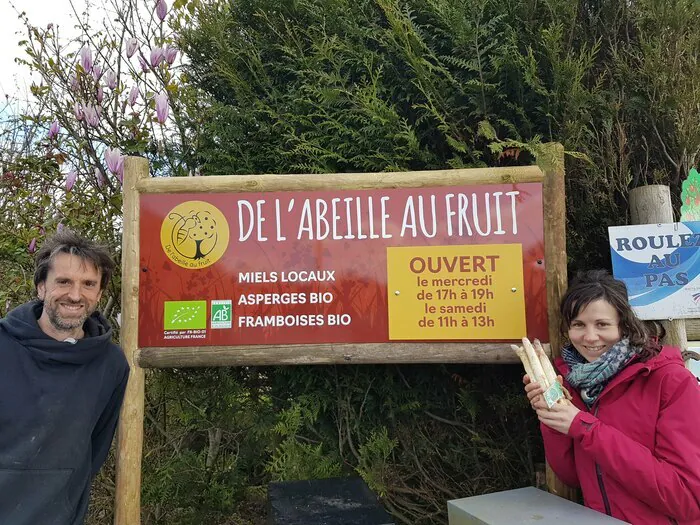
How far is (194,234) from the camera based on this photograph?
2713 mm

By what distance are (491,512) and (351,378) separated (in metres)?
1.28

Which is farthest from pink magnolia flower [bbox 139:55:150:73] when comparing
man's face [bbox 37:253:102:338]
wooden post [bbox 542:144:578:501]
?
wooden post [bbox 542:144:578:501]

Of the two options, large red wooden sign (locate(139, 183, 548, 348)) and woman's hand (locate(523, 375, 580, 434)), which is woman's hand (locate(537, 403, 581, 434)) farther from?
large red wooden sign (locate(139, 183, 548, 348))

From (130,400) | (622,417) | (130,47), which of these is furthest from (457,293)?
(130,47)

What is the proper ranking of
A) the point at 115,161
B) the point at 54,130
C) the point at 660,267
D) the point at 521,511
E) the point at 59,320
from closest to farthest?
the point at 521,511 < the point at 59,320 < the point at 660,267 < the point at 115,161 < the point at 54,130

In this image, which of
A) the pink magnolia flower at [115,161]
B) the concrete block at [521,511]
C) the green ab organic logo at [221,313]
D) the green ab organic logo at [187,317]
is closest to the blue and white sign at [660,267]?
the concrete block at [521,511]

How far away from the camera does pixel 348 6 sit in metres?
3.12

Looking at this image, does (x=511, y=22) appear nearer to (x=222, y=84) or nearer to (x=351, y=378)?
(x=222, y=84)

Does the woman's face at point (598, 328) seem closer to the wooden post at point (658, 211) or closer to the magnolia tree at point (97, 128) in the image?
the wooden post at point (658, 211)

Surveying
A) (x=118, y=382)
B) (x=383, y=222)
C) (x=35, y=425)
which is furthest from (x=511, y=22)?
(x=35, y=425)

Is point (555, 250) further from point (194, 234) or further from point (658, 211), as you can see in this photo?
point (194, 234)

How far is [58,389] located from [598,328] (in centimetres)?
235

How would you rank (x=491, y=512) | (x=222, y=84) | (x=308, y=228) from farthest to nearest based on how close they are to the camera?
(x=222, y=84) → (x=308, y=228) → (x=491, y=512)

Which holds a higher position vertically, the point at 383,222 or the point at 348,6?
the point at 348,6
